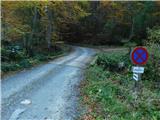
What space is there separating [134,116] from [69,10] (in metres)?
19.7

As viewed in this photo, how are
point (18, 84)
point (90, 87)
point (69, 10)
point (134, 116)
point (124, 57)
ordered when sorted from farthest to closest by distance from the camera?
point (69, 10), point (124, 57), point (18, 84), point (90, 87), point (134, 116)

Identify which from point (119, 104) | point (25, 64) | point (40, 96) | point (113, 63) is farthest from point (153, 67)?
point (119, 104)

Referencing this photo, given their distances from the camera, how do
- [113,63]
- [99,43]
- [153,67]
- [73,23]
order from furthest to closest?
[99,43] < [73,23] < [113,63] < [153,67]

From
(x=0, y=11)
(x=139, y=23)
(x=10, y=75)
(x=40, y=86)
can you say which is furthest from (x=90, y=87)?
(x=139, y=23)

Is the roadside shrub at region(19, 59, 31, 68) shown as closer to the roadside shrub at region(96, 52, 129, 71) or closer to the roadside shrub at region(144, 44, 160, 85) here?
the roadside shrub at region(96, 52, 129, 71)

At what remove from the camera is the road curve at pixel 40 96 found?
31.6 ft

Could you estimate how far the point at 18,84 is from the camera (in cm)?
1459

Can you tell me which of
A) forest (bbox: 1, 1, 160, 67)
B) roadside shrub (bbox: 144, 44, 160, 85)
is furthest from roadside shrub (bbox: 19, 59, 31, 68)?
roadside shrub (bbox: 144, 44, 160, 85)

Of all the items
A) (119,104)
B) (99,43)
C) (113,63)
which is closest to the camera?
(119,104)

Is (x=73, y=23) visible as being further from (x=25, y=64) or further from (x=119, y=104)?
(x=119, y=104)

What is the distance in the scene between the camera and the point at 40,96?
12164 millimetres

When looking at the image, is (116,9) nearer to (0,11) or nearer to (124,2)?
(124,2)

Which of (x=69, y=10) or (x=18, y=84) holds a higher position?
(x=69, y=10)

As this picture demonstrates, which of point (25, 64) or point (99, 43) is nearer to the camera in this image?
point (25, 64)
